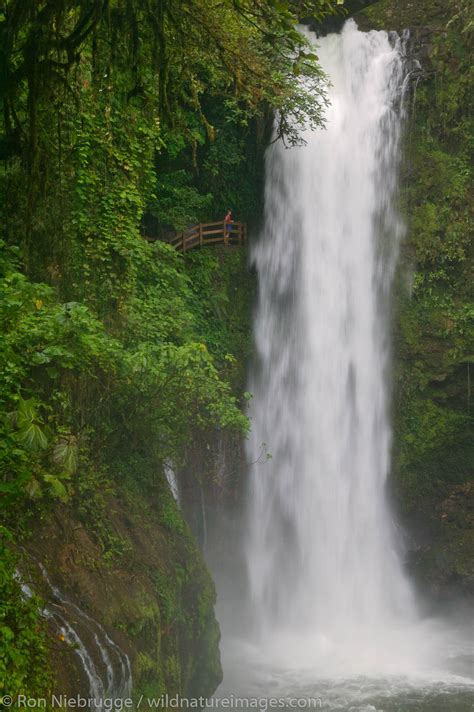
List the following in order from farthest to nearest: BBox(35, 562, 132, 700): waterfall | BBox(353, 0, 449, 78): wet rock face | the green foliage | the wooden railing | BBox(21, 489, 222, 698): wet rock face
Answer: BBox(353, 0, 449, 78): wet rock face, the wooden railing, BBox(21, 489, 222, 698): wet rock face, BBox(35, 562, 132, 700): waterfall, the green foliage

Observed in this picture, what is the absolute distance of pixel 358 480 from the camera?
15.3 m

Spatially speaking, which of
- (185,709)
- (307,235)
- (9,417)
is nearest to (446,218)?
(307,235)

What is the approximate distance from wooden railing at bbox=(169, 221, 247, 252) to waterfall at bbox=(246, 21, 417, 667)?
545mm

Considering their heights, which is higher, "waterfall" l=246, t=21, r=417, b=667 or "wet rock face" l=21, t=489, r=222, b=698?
"waterfall" l=246, t=21, r=417, b=667

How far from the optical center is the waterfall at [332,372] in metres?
14.7

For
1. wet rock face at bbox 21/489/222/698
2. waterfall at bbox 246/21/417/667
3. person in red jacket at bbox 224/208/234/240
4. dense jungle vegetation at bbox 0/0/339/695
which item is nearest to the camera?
dense jungle vegetation at bbox 0/0/339/695

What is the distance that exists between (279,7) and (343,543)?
40.0 ft

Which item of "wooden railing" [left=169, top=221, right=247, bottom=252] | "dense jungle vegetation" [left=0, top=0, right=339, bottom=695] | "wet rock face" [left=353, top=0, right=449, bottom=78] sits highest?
"wet rock face" [left=353, top=0, right=449, bottom=78]

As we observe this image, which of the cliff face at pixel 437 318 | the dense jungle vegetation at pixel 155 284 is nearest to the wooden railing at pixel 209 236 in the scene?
the dense jungle vegetation at pixel 155 284

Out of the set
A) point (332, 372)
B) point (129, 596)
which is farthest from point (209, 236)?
point (129, 596)

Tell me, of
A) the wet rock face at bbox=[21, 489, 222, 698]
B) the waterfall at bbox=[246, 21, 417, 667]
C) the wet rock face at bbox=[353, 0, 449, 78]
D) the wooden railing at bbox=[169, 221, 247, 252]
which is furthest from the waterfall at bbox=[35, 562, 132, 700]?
the wet rock face at bbox=[353, 0, 449, 78]

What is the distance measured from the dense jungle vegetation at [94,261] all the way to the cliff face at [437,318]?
3.77 meters

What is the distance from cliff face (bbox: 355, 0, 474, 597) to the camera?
1491 centimetres

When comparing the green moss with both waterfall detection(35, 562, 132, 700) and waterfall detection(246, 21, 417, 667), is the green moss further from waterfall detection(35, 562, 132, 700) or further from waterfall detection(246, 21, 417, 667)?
waterfall detection(35, 562, 132, 700)
